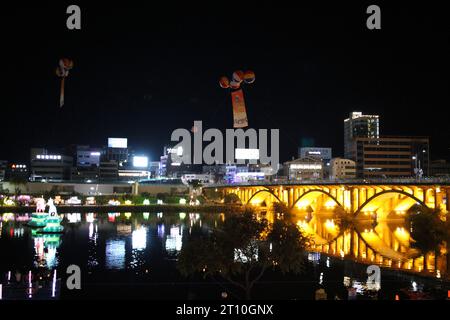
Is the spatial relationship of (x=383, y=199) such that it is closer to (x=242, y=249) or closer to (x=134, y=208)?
(x=134, y=208)

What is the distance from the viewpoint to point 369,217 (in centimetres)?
7419

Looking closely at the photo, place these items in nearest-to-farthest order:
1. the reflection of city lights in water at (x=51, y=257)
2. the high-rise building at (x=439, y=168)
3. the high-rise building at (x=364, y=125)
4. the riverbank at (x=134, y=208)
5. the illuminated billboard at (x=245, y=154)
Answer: the reflection of city lights in water at (x=51, y=257) → the riverbank at (x=134, y=208) → the high-rise building at (x=439, y=168) → the high-rise building at (x=364, y=125) → the illuminated billboard at (x=245, y=154)

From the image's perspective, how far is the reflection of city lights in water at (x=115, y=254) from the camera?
129ft

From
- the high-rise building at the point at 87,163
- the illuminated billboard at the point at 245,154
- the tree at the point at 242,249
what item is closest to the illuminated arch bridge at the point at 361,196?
the tree at the point at 242,249

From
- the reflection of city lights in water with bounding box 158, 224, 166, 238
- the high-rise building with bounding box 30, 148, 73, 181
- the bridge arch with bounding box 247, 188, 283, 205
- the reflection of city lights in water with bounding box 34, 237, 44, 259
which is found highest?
the high-rise building with bounding box 30, 148, 73, 181

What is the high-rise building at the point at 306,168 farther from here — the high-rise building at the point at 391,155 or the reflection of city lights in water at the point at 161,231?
the reflection of city lights in water at the point at 161,231

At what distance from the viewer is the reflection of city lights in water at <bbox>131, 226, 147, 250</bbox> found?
164 feet

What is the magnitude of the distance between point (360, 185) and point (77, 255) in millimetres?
43468

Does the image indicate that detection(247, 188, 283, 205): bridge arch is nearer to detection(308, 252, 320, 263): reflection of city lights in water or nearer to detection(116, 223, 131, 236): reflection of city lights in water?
detection(116, 223, 131, 236): reflection of city lights in water

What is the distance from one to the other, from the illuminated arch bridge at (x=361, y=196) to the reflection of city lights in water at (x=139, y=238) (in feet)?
107

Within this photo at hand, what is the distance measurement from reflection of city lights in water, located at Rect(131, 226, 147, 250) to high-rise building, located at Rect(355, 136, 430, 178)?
9562 cm

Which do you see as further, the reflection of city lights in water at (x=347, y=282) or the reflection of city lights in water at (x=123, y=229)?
the reflection of city lights in water at (x=123, y=229)

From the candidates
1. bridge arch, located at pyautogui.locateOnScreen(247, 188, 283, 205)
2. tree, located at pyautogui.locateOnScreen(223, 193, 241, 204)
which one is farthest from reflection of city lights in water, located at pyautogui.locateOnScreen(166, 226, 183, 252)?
tree, located at pyautogui.locateOnScreen(223, 193, 241, 204)
